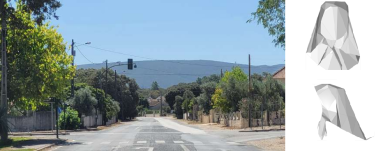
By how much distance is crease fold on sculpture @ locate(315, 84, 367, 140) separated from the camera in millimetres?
6570

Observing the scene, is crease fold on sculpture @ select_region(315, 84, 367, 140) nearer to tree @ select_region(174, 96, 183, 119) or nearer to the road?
the road

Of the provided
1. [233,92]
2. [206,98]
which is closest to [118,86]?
[206,98]

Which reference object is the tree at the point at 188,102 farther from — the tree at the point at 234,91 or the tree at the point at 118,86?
the tree at the point at 234,91

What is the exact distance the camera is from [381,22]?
664 cm

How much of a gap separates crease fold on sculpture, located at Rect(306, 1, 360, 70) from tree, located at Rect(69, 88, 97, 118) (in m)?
52.4

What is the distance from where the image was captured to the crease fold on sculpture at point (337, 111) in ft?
21.6

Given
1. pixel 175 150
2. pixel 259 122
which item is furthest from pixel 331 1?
pixel 259 122

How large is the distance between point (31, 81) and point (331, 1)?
25594mm

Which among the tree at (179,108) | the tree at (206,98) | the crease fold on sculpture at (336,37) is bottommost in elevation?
the tree at (179,108)

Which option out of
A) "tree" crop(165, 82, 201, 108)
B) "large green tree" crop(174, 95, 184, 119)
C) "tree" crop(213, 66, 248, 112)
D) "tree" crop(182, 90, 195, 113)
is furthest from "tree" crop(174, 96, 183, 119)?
"tree" crop(213, 66, 248, 112)

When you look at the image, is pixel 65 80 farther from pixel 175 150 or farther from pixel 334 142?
pixel 334 142

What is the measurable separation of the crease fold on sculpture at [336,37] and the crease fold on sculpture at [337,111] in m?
0.31

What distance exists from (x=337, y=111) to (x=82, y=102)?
53.8 metres

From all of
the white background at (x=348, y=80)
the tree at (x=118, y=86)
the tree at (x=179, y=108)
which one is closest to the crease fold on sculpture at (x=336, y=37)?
the white background at (x=348, y=80)
